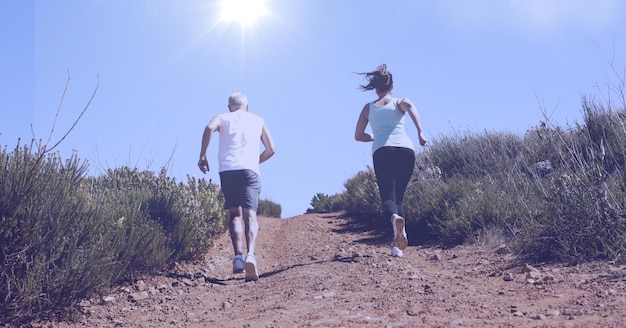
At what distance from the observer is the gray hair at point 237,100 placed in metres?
6.88

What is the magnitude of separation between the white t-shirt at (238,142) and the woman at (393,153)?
1.28 metres

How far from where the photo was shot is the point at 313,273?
20.1ft

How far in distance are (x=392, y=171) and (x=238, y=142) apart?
1649mm

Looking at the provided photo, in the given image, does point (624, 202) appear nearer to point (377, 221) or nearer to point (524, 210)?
point (524, 210)

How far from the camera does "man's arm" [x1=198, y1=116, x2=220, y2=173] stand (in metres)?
6.60

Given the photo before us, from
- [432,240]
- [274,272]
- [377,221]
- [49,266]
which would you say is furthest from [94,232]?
[377,221]

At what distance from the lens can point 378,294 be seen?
15.6 feet

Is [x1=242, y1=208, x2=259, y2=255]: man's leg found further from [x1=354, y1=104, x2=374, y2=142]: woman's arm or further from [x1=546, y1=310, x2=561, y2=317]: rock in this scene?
[x1=546, y1=310, x2=561, y2=317]: rock

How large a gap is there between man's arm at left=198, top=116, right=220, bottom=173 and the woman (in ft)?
5.49

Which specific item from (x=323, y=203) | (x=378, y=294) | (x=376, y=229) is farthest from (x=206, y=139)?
(x=323, y=203)

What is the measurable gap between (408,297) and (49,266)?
9.00ft

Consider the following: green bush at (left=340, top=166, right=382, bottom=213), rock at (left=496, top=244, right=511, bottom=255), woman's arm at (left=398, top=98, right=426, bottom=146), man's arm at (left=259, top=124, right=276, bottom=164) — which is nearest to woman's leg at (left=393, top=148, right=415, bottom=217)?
woman's arm at (left=398, top=98, right=426, bottom=146)

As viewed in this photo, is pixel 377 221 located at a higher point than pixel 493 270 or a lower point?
higher

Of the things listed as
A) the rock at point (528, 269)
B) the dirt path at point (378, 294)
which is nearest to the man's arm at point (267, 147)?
the dirt path at point (378, 294)
